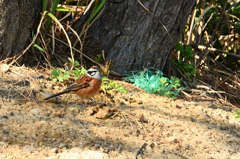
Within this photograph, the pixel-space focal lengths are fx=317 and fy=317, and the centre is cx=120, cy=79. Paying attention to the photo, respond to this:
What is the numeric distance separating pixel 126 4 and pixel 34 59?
5.18ft

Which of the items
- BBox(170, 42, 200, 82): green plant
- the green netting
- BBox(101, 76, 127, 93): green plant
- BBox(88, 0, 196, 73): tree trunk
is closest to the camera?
BBox(101, 76, 127, 93): green plant

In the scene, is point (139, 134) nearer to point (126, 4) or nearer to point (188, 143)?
point (188, 143)

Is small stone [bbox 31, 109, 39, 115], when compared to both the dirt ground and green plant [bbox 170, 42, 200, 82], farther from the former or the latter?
green plant [bbox 170, 42, 200, 82]

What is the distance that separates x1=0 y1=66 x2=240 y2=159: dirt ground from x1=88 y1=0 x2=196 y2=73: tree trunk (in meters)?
0.66

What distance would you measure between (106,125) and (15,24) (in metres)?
1.90

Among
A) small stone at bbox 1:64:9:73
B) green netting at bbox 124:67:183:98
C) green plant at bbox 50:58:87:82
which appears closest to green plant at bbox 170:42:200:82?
green netting at bbox 124:67:183:98

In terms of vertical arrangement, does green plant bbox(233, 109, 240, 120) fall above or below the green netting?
below

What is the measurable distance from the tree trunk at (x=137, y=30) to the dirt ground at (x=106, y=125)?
2.17ft

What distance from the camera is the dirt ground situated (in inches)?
113

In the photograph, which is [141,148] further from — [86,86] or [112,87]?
[112,87]


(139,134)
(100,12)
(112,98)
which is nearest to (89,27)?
(100,12)

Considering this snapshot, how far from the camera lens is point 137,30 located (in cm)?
481

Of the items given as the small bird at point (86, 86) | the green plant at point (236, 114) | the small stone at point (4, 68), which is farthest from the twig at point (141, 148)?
the small stone at point (4, 68)

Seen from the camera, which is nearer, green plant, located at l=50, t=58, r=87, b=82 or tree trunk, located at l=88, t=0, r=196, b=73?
green plant, located at l=50, t=58, r=87, b=82
